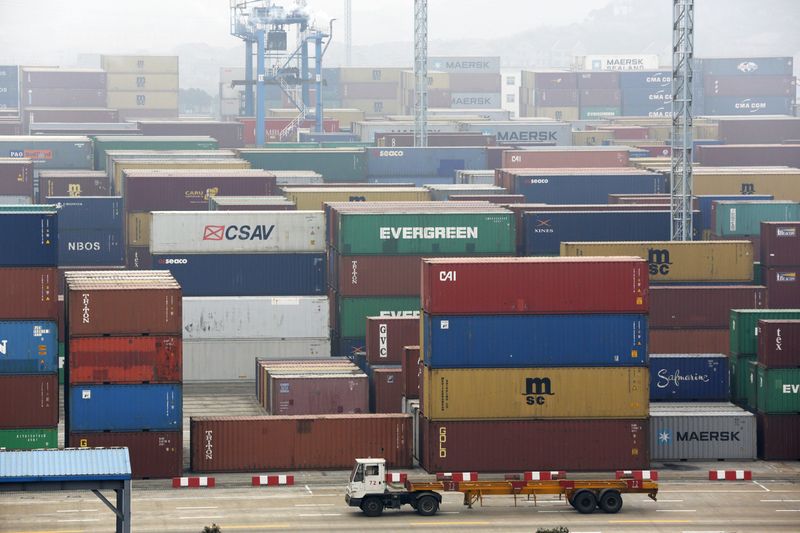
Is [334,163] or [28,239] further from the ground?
[334,163]

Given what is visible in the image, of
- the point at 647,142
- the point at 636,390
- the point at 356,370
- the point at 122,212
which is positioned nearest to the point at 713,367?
the point at 636,390

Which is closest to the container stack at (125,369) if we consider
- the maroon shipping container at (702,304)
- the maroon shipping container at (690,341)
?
the maroon shipping container at (690,341)

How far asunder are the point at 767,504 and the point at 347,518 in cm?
1235

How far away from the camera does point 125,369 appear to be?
5003 cm

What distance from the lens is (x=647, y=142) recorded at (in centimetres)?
13950

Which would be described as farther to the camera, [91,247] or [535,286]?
[91,247]

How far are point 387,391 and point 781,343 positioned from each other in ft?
46.2

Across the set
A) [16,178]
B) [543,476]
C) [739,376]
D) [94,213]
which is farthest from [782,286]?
[16,178]

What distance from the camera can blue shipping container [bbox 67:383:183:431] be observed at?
1969 inches

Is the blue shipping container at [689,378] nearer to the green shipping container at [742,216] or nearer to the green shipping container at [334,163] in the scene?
the green shipping container at [742,216]

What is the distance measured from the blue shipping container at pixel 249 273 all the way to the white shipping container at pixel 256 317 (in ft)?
3.89

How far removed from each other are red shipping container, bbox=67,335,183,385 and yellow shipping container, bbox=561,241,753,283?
68.9 ft

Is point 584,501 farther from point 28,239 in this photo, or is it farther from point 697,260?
point 697,260

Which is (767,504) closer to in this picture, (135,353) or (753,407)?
(753,407)
